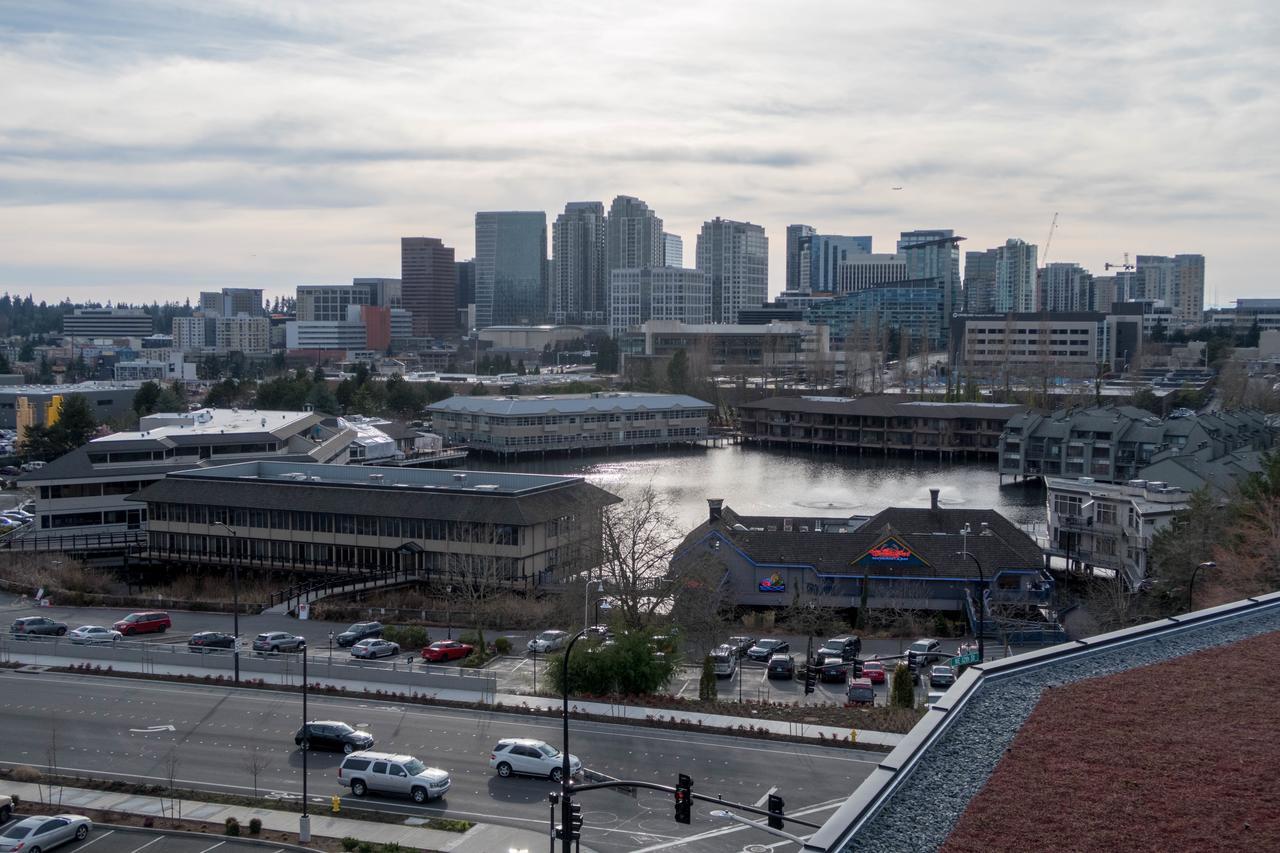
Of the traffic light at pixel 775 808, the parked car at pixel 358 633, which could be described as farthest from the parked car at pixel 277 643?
the traffic light at pixel 775 808

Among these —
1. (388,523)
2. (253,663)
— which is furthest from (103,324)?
(253,663)

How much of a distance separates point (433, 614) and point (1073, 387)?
161ft

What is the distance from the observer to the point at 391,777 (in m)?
12.0

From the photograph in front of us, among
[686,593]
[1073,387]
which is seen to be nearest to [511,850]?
[686,593]

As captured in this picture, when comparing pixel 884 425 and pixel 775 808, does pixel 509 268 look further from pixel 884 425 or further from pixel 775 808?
pixel 775 808

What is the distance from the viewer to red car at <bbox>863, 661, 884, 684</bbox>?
55.3 ft

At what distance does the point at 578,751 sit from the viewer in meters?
13.2

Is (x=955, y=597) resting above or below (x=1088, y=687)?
below

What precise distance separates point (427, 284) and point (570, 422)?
83229 mm

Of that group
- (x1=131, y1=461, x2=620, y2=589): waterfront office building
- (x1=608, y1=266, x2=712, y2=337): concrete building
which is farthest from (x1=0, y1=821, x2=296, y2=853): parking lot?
(x1=608, y1=266, x2=712, y2=337): concrete building

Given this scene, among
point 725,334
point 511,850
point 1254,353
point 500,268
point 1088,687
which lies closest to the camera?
point 1088,687

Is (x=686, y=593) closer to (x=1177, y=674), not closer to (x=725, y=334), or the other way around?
(x=1177, y=674)

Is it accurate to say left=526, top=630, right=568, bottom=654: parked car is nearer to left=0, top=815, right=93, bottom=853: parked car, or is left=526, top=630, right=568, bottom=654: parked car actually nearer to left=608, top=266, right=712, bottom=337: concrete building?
left=0, top=815, right=93, bottom=853: parked car

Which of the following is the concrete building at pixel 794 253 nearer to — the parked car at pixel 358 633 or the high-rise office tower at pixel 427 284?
the high-rise office tower at pixel 427 284
